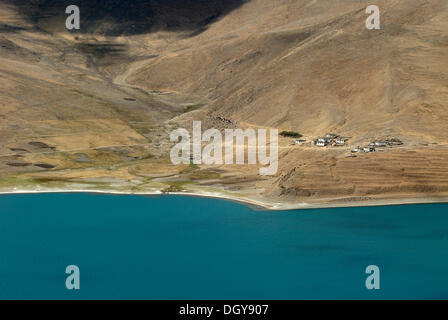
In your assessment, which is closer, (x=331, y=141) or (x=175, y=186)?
(x=175, y=186)

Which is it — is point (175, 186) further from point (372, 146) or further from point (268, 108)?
point (268, 108)

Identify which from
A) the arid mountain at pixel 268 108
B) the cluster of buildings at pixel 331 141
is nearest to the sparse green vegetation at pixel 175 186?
the arid mountain at pixel 268 108

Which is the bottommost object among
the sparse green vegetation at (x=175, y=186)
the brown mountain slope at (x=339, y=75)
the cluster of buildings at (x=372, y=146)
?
the sparse green vegetation at (x=175, y=186)

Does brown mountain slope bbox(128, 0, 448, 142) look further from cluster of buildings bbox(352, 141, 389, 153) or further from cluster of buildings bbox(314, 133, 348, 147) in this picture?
cluster of buildings bbox(352, 141, 389, 153)

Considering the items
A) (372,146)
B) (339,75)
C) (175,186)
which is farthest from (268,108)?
(175,186)

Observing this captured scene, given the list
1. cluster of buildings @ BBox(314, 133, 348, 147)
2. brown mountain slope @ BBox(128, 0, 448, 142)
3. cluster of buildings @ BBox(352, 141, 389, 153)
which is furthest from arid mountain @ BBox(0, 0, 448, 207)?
cluster of buildings @ BBox(352, 141, 389, 153)

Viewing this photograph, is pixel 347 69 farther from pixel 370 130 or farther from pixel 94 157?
pixel 94 157

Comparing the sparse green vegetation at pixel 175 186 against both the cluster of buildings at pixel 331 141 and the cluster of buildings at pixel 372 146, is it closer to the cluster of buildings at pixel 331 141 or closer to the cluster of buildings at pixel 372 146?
the cluster of buildings at pixel 331 141
